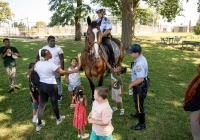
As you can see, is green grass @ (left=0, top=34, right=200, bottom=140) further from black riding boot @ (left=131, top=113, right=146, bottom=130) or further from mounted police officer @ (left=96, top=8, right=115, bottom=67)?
mounted police officer @ (left=96, top=8, right=115, bottom=67)

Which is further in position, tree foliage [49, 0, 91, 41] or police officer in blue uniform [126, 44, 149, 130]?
tree foliage [49, 0, 91, 41]

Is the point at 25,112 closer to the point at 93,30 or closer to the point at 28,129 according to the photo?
the point at 28,129

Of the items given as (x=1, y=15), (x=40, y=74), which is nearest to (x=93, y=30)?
(x=40, y=74)

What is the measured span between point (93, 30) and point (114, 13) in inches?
972

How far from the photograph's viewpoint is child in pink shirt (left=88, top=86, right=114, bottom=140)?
104 inches

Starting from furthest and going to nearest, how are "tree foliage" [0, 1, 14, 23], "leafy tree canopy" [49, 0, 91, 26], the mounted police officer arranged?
"tree foliage" [0, 1, 14, 23]
"leafy tree canopy" [49, 0, 91, 26]
the mounted police officer

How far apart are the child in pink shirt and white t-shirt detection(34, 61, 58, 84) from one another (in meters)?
1.58

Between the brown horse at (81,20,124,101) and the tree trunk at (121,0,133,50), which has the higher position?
the tree trunk at (121,0,133,50)

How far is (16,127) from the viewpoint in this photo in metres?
4.38

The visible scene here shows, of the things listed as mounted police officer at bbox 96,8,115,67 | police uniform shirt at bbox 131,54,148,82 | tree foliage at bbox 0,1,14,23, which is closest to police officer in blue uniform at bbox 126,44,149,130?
police uniform shirt at bbox 131,54,148,82

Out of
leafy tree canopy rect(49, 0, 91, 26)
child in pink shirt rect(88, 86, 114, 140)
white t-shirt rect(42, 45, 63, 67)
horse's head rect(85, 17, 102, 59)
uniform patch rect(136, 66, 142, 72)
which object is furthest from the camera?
leafy tree canopy rect(49, 0, 91, 26)

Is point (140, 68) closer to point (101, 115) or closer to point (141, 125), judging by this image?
point (101, 115)

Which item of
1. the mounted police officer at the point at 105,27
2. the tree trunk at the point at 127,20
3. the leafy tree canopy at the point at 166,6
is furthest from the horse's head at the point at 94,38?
the leafy tree canopy at the point at 166,6

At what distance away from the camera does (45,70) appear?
3832 millimetres
